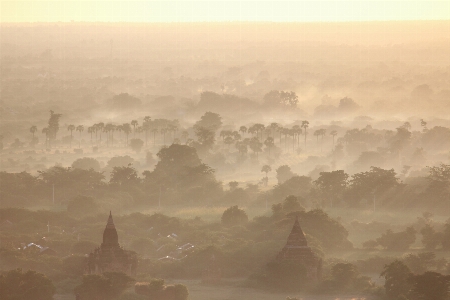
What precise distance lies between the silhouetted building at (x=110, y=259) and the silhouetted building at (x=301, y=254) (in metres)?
11.0

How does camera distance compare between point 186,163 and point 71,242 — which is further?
point 186,163

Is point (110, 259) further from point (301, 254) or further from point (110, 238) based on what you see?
point (301, 254)

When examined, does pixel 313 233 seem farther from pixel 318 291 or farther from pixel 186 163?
pixel 186 163

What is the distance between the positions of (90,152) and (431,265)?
92176 mm

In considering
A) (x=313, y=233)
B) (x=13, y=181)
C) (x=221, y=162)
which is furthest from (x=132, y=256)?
(x=221, y=162)

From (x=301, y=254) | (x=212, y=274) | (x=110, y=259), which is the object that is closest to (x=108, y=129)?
(x=212, y=274)

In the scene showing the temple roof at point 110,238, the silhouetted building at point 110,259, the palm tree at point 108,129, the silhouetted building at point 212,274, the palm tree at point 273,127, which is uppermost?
the palm tree at point 108,129

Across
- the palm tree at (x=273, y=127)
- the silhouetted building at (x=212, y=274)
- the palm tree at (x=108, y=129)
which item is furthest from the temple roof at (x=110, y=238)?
the palm tree at (x=273, y=127)

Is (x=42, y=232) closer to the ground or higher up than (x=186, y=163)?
closer to the ground

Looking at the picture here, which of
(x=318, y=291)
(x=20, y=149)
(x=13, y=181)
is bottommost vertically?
(x=318, y=291)

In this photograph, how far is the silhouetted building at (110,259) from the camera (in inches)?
3189

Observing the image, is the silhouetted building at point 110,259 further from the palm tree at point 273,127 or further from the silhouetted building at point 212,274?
the palm tree at point 273,127

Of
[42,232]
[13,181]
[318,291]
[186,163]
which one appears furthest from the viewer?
[186,163]

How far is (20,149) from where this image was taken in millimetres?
170250
